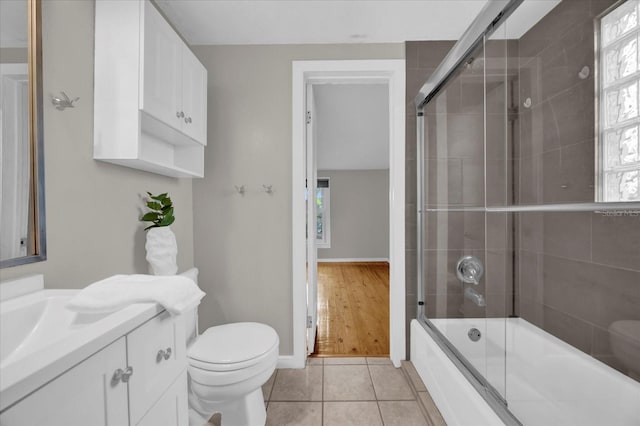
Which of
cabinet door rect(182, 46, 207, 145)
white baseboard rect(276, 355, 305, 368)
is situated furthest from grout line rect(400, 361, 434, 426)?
cabinet door rect(182, 46, 207, 145)

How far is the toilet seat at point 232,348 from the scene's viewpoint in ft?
4.31

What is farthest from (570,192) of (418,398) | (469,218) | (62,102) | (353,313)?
(353,313)

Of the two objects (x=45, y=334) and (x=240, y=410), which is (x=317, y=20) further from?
(x=240, y=410)

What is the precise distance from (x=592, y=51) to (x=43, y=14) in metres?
2.15

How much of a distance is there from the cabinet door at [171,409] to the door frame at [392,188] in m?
1.13

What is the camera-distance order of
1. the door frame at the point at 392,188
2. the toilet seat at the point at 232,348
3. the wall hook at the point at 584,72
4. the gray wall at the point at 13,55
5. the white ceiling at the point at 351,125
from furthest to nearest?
the white ceiling at the point at 351,125, the door frame at the point at 392,188, the toilet seat at the point at 232,348, the wall hook at the point at 584,72, the gray wall at the point at 13,55

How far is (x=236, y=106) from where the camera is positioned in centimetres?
202

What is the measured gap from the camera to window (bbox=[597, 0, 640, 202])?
1079 mm

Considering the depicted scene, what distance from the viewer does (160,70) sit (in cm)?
137

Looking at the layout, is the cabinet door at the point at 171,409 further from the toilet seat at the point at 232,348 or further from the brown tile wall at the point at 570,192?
the brown tile wall at the point at 570,192

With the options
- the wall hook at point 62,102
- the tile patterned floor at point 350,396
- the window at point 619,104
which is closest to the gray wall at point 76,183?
the wall hook at point 62,102

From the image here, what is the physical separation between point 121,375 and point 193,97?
1531 millimetres

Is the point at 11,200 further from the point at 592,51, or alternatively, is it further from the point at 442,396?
the point at 592,51

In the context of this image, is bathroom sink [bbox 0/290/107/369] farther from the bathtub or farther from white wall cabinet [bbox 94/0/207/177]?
the bathtub
